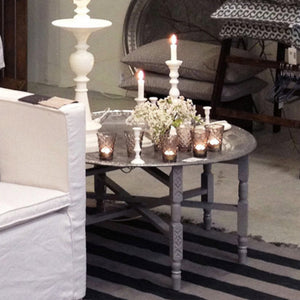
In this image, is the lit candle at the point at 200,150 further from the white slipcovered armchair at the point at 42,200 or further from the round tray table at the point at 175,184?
the white slipcovered armchair at the point at 42,200

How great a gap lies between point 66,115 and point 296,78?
194 cm

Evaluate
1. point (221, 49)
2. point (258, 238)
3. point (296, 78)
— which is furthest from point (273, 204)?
point (221, 49)

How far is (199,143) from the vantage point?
3.16m

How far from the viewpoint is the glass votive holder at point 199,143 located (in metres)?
3.15

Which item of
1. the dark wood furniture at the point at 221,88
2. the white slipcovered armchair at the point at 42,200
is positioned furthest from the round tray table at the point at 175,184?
the dark wood furniture at the point at 221,88

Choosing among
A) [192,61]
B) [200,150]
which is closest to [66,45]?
[192,61]

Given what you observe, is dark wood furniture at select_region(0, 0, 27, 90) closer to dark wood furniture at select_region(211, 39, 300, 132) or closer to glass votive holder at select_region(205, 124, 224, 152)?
dark wood furniture at select_region(211, 39, 300, 132)

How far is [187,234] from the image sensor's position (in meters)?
3.67

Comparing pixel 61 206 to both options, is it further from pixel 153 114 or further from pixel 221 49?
pixel 221 49

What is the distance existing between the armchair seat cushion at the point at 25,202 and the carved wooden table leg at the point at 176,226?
0.36 meters

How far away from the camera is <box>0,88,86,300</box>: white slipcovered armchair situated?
2.80m

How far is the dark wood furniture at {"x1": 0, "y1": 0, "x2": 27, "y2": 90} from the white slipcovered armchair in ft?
9.47

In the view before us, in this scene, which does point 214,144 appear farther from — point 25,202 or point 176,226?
point 25,202

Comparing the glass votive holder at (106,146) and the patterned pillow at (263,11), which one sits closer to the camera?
the glass votive holder at (106,146)
